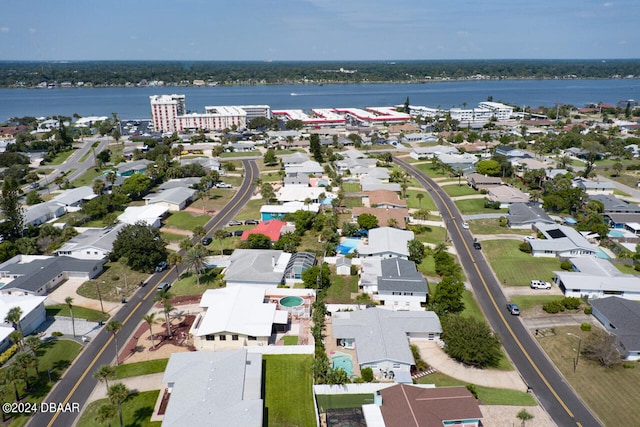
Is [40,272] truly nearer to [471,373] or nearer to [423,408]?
[423,408]

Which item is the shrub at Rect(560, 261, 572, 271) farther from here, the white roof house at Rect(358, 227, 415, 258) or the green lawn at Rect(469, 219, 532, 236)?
the white roof house at Rect(358, 227, 415, 258)

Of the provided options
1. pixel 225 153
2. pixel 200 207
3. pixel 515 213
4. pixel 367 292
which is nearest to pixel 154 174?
pixel 200 207

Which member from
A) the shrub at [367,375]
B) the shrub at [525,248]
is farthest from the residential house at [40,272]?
the shrub at [525,248]

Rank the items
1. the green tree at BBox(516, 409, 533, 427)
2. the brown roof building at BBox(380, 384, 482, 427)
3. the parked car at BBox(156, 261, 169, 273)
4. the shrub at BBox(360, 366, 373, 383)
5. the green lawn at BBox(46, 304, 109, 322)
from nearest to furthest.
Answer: the green tree at BBox(516, 409, 533, 427) → the brown roof building at BBox(380, 384, 482, 427) → the shrub at BBox(360, 366, 373, 383) → the green lawn at BBox(46, 304, 109, 322) → the parked car at BBox(156, 261, 169, 273)

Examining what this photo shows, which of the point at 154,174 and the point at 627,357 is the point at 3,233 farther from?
the point at 627,357

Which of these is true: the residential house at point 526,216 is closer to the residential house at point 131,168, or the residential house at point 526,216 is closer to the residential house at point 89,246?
the residential house at point 89,246

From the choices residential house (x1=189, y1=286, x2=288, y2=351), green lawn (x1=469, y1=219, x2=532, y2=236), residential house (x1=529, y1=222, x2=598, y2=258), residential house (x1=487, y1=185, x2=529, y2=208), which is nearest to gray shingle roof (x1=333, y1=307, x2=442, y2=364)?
residential house (x1=189, y1=286, x2=288, y2=351)
